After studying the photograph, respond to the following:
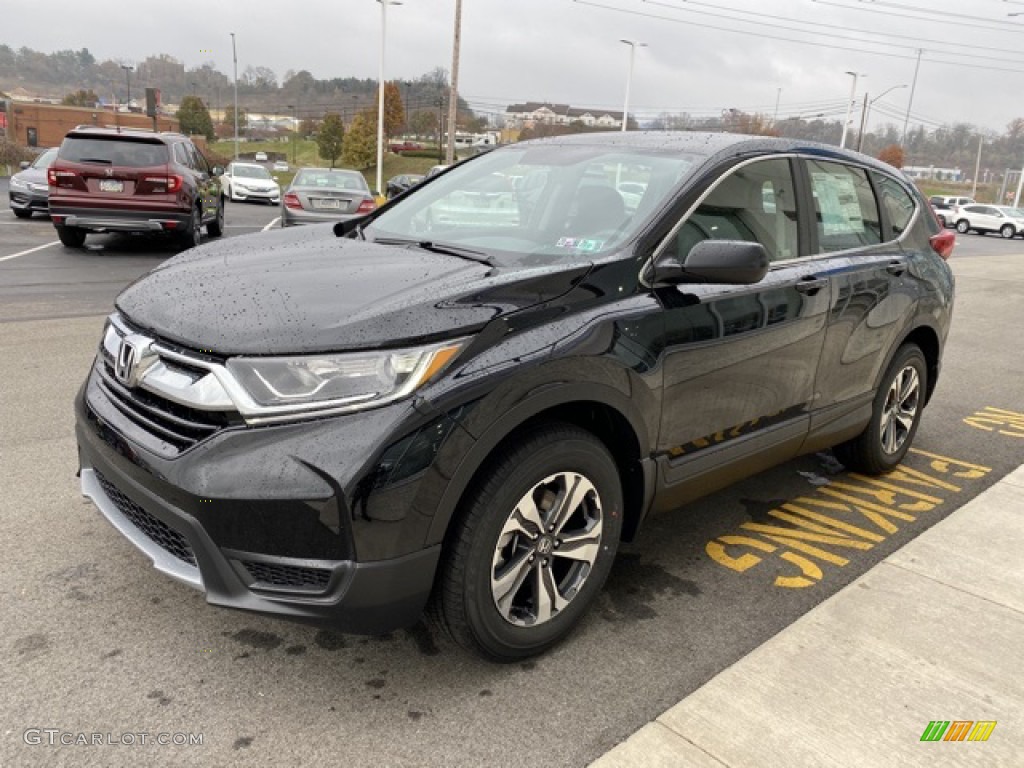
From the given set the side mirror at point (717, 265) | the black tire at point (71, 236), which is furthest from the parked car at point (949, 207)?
the side mirror at point (717, 265)

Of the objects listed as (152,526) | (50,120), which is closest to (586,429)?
(152,526)

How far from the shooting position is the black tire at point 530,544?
8.02 ft

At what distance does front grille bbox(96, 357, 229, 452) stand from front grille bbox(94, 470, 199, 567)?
25cm

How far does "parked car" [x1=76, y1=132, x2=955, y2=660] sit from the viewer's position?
225 centimetres

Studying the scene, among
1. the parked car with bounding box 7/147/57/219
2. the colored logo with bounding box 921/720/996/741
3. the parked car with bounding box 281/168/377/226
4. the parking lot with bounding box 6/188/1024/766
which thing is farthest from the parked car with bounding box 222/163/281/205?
the colored logo with bounding box 921/720/996/741

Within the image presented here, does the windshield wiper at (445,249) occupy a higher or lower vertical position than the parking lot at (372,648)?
higher

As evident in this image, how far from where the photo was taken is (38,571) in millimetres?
3123

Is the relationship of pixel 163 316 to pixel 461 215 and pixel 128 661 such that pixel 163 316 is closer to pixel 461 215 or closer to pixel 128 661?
pixel 128 661

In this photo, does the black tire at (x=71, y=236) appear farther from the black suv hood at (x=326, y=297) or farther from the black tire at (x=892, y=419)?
the black tire at (x=892, y=419)

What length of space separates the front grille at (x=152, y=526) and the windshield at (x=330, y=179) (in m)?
12.5

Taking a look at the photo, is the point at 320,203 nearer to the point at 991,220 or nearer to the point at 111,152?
the point at 111,152

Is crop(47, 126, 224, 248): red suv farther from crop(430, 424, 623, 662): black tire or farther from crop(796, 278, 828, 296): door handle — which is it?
crop(430, 424, 623, 662): black tire

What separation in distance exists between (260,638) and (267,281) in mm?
1215

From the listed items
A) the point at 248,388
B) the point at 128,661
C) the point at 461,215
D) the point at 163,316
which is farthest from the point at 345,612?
the point at 461,215
